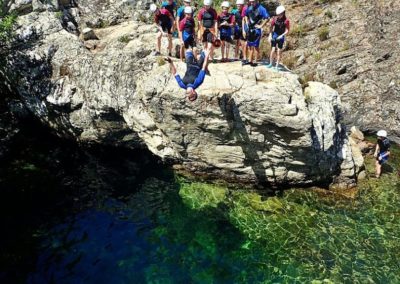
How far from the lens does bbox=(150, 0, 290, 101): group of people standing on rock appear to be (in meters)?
16.1

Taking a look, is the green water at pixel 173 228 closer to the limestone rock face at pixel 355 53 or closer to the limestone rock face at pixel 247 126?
the limestone rock face at pixel 247 126

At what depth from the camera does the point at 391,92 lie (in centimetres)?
2348

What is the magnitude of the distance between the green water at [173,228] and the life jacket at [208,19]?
7.37 m

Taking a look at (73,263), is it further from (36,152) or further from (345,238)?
(345,238)

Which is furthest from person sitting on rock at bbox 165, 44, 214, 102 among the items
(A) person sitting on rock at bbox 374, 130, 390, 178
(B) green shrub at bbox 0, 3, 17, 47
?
(A) person sitting on rock at bbox 374, 130, 390, 178

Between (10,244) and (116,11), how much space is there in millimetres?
14967

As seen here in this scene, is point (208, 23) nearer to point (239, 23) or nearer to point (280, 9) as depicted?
point (239, 23)

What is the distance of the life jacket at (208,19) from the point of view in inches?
640

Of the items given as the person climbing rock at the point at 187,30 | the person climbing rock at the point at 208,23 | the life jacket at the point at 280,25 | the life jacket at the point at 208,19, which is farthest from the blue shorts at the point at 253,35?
the person climbing rock at the point at 187,30

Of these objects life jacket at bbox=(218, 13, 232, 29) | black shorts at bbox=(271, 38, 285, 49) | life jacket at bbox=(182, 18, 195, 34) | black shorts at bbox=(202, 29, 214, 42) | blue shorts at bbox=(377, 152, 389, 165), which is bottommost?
blue shorts at bbox=(377, 152, 389, 165)

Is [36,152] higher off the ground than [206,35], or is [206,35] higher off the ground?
[206,35]

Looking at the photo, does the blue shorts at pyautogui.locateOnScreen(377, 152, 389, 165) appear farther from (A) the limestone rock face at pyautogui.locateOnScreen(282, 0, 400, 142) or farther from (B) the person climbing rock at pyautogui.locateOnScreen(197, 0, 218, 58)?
(B) the person climbing rock at pyautogui.locateOnScreen(197, 0, 218, 58)

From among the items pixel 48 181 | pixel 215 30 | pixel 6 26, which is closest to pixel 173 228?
pixel 48 181

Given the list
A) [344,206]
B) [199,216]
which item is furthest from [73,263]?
[344,206]
